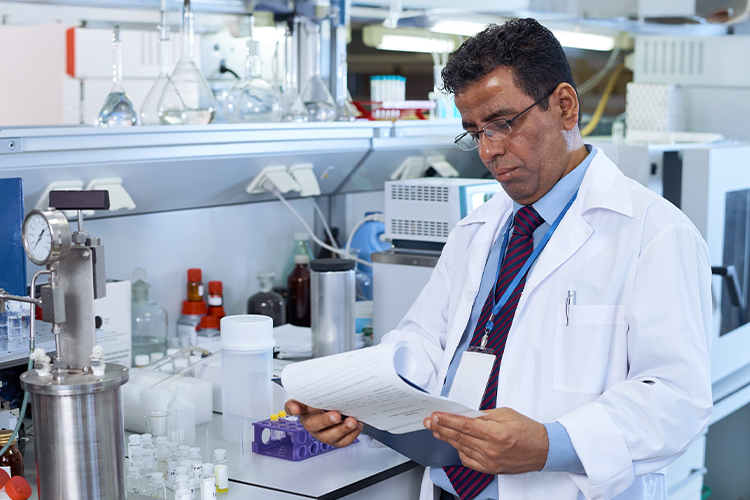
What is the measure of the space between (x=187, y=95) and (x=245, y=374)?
0.75 m

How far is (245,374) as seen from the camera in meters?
1.78

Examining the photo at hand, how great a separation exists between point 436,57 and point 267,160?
117 cm

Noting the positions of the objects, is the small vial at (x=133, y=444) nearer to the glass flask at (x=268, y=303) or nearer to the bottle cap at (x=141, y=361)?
the bottle cap at (x=141, y=361)

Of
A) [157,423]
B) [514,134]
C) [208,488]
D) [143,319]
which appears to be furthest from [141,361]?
[514,134]

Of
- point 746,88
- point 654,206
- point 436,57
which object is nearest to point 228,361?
point 654,206

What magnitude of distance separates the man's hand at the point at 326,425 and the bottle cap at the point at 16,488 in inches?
17.4

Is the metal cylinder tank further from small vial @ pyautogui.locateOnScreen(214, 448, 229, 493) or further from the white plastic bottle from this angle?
the white plastic bottle

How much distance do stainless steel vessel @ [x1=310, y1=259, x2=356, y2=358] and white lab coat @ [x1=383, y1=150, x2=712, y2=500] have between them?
652mm

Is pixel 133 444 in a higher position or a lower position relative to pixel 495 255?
lower

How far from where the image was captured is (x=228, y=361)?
1.78m

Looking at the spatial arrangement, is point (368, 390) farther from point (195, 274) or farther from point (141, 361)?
point (195, 274)

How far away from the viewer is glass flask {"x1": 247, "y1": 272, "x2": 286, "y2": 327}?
2457mm

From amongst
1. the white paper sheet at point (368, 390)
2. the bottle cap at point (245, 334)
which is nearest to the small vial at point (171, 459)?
the bottle cap at point (245, 334)

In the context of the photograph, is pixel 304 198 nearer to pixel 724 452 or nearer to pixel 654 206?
pixel 654 206
